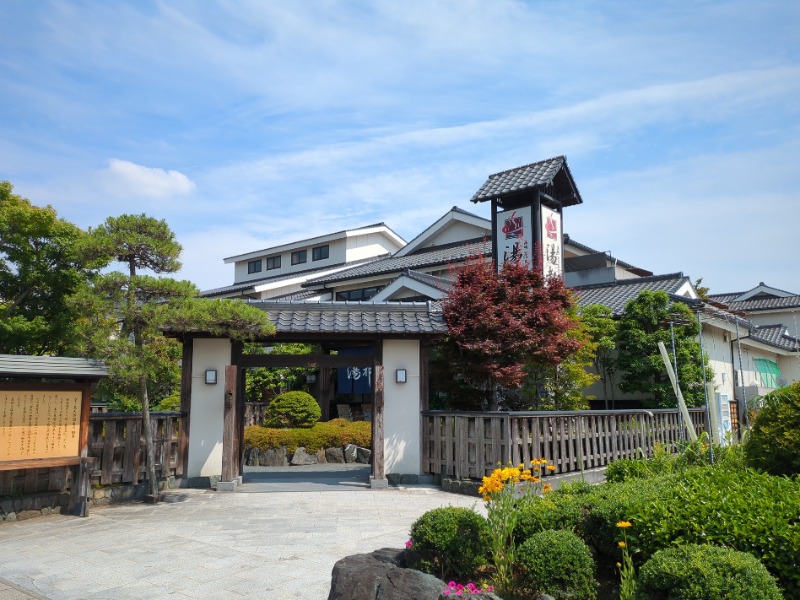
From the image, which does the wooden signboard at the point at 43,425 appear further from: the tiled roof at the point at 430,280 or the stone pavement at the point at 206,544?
the tiled roof at the point at 430,280

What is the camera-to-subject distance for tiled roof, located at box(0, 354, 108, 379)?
868 centimetres

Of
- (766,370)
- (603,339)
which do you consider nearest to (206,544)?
(603,339)

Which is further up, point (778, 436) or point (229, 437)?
point (778, 436)

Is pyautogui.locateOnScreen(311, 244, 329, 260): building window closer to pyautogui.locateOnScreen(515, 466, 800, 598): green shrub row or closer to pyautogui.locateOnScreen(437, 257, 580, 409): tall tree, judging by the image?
pyautogui.locateOnScreen(437, 257, 580, 409): tall tree

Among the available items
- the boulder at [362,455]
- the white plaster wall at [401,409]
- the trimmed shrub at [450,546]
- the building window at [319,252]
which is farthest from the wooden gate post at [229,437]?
the building window at [319,252]

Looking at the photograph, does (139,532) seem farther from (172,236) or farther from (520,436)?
(520,436)

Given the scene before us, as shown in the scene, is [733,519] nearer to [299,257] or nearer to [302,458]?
[302,458]

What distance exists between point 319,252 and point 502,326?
885 inches

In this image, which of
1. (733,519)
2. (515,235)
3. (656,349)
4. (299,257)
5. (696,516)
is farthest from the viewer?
(299,257)

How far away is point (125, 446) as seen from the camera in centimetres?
1064

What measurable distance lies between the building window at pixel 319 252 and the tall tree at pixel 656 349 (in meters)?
19.2

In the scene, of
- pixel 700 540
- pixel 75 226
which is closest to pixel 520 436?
pixel 700 540

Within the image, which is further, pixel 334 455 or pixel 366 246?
pixel 366 246

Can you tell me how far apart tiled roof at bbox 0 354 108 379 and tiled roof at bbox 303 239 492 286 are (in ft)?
44.1
